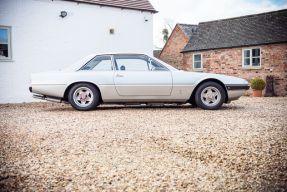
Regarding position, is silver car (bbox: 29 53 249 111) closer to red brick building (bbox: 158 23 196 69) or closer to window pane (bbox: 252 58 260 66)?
window pane (bbox: 252 58 260 66)

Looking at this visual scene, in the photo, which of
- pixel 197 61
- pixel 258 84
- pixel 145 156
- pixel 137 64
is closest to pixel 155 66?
pixel 137 64

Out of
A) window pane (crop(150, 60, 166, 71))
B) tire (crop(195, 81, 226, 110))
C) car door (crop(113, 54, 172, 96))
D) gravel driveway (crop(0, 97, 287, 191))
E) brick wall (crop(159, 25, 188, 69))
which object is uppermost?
brick wall (crop(159, 25, 188, 69))

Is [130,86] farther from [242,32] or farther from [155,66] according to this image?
[242,32]

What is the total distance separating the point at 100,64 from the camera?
6375mm

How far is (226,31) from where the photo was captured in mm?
18125

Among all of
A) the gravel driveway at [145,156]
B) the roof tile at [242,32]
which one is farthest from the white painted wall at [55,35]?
the roof tile at [242,32]

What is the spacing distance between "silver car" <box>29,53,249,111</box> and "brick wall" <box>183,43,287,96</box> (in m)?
9.92

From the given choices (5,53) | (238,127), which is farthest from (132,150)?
(5,53)

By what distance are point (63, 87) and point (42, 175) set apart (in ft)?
12.7

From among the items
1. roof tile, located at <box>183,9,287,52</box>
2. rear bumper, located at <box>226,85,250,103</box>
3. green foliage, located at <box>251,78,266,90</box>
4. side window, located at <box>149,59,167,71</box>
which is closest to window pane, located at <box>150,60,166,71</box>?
side window, located at <box>149,59,167,71</box>

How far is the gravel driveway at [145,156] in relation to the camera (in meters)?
2.30

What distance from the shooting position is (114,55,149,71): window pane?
20.8 ft

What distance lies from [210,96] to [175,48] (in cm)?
1797

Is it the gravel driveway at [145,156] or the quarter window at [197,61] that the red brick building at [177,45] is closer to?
the quarter window at [197,61]
